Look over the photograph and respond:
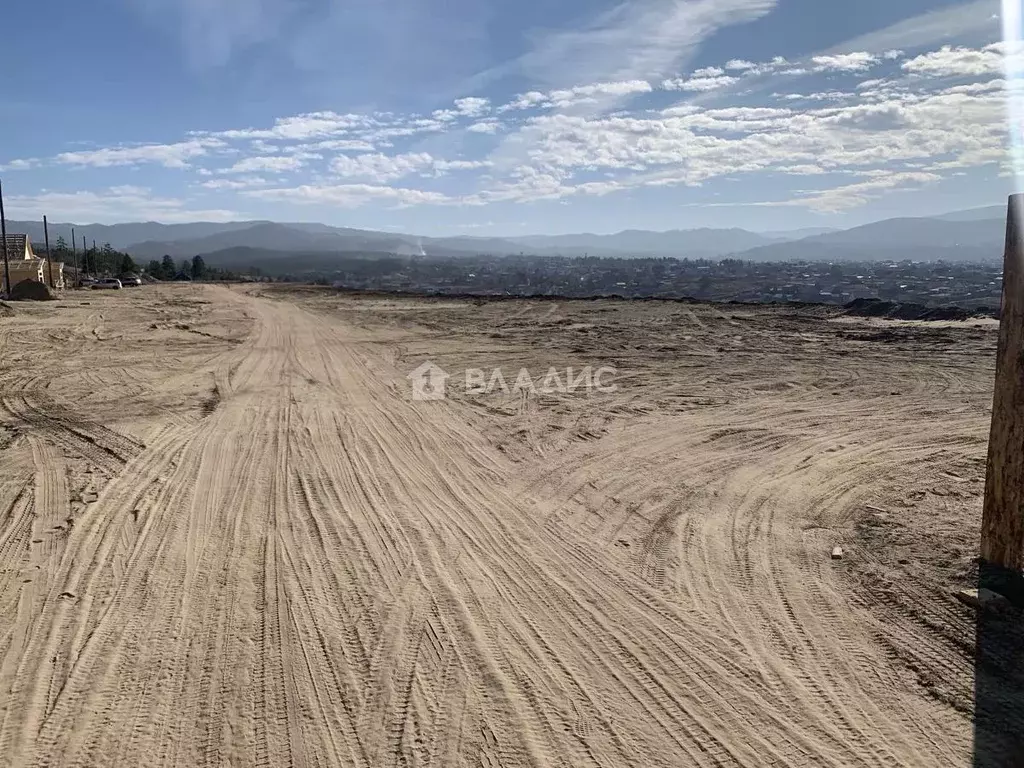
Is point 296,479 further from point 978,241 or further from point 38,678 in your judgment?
point 978,241

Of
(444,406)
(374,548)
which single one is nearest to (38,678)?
(374,548)

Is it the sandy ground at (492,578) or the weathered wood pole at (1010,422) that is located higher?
the weathered wood pole at (1010,422)

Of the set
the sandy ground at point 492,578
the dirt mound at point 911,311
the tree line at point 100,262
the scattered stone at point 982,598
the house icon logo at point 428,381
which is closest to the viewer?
the sandy ground at point 492,578

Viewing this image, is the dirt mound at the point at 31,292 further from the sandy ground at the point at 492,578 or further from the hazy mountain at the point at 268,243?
the hazy mountain at the point at 268,243

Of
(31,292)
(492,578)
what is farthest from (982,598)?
(31,292)

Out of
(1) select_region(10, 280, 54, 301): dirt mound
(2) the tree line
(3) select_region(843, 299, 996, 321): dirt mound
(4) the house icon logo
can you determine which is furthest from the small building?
(3) select_region(843, 299, 996, 321): dirt mound

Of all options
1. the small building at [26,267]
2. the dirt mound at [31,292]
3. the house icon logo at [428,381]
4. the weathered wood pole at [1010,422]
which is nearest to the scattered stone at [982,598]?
the weathered wood pole at [1010,422]

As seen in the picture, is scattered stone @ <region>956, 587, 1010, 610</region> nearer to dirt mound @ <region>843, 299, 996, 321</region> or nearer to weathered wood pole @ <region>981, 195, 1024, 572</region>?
weathered wood pole @ <region>981, 195, 1024, 572</region>
